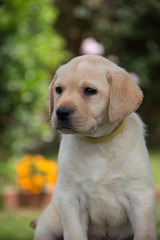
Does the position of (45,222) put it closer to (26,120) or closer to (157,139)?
(26,120)

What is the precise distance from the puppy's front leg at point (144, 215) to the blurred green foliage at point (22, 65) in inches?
185

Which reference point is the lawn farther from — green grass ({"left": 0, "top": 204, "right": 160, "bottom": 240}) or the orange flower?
the orange flower

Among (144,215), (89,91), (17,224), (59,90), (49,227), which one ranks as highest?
(89,91)

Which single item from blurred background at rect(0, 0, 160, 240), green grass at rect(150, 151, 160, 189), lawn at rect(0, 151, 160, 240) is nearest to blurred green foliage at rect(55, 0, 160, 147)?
blurred background at rect(0, 0, 160, 240)

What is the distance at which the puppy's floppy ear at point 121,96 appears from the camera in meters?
3.33

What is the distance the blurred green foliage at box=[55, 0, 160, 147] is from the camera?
10.4 meters

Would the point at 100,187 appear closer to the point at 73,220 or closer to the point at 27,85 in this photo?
the point at 73,220

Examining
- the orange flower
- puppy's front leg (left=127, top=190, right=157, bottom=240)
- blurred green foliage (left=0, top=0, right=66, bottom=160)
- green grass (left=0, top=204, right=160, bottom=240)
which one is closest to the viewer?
puppy's front leg (left=127, top=190, right=157, bottom=240)

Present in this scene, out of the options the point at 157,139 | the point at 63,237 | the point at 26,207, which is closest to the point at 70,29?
the point at 157,139

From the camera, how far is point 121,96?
3.37 metres

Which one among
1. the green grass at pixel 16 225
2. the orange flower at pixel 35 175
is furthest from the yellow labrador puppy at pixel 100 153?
the orange flower at pixel 35 175

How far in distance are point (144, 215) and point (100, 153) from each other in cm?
52

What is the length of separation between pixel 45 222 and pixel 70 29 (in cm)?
855

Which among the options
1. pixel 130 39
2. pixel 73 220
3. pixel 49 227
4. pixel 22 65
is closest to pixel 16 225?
pixel 49 227
